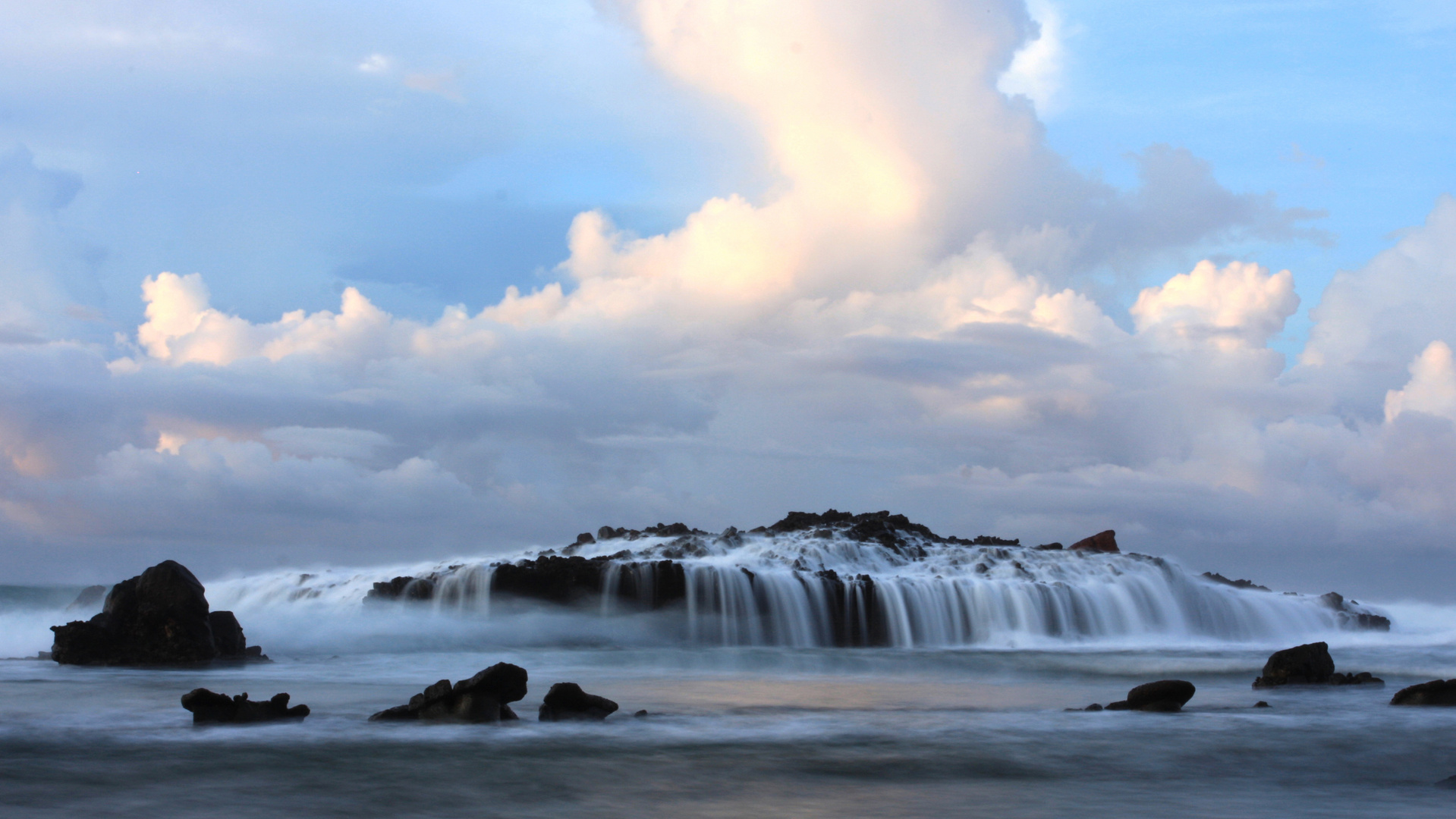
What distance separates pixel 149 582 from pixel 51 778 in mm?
18154

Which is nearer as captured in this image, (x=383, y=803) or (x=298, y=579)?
(x=383, y=803)

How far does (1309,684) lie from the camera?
80.2 ft

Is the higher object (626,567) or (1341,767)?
(626,567)

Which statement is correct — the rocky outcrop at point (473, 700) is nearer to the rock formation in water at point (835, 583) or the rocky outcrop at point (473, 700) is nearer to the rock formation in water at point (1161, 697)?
the rock formation in water at point (1161, 697)

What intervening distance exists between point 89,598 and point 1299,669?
4333 cm

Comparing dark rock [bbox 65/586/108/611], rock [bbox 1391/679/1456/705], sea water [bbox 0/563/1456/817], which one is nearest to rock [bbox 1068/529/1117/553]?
sea water [bbox 0/563/1456/817]

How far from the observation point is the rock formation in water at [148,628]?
91.3 ft

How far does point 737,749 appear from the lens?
14.5 meters

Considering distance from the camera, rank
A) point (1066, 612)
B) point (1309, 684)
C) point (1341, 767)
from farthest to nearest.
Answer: point (1066, 612)
point (1309, 684)
point (1341, 767)

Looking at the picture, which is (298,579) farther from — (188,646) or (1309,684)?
(1309,684)

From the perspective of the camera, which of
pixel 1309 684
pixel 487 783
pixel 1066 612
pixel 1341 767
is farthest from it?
pixel 1066 612

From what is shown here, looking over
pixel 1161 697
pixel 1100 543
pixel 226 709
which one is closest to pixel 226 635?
pixel 226 709

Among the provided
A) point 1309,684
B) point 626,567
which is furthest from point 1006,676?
point 626,567

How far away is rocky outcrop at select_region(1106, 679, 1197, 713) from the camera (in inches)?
732
